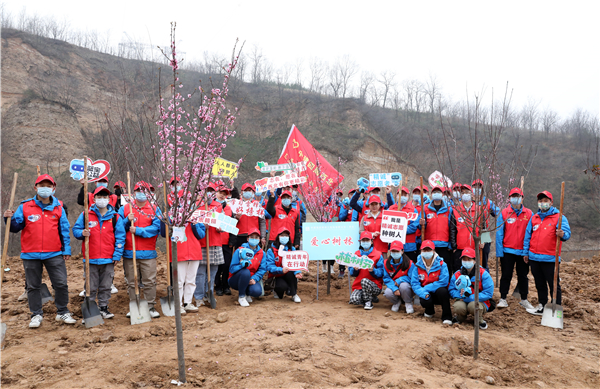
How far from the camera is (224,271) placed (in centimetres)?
762

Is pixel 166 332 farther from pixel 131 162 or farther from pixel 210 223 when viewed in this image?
pixel 131 162

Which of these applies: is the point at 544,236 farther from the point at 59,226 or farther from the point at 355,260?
the point at 59,226

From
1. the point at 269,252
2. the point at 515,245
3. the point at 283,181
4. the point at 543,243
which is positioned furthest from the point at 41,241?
the point at 543,243

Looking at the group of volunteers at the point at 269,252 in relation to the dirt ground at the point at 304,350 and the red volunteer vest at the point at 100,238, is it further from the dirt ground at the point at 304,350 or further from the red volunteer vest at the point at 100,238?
the dirt ground at the point at 304,350

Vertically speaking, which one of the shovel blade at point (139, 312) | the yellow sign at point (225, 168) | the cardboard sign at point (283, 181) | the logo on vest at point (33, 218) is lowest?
the shovel blade at point (139, 312)

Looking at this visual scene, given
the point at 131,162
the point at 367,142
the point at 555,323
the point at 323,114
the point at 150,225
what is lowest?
the point at 555,323

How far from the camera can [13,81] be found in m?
24.6

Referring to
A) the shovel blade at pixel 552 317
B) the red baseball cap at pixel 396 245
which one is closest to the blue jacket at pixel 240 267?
the red baseball cap at pixel 396 245

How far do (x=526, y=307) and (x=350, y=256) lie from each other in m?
3.35

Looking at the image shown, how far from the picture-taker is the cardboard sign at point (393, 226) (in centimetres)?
675

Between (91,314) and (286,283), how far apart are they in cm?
333

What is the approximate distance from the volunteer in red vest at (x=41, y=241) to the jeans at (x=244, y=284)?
2.60 meters

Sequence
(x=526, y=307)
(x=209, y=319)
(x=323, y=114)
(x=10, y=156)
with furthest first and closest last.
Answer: (x=323, y=114) < (x=10, y=156) < (x=526, y=307) < (x=209, y=319)

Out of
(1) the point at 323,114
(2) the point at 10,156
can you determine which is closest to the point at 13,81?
(2) the point at 10,156
